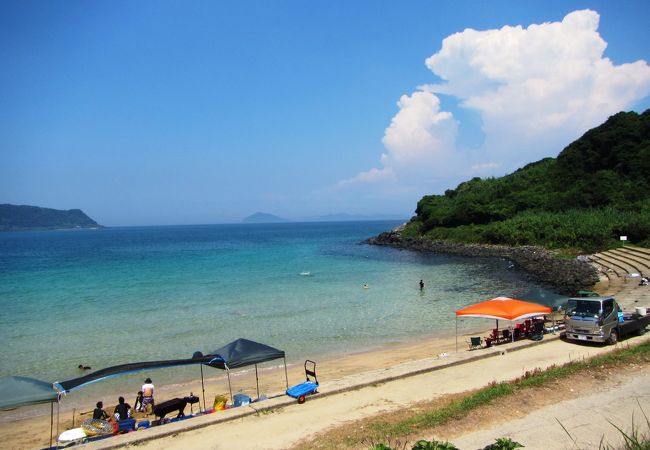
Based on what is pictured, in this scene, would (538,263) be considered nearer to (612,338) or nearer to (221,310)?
(612,338)

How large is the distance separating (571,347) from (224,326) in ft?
58.8

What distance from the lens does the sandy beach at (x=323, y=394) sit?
380 inches

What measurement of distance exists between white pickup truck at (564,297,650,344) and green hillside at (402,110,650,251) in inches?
1241

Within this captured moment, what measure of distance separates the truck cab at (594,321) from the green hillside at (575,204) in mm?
32475

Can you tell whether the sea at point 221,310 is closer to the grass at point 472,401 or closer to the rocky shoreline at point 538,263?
the rocky shoreline at point 538,263

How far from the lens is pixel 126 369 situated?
38.0ft

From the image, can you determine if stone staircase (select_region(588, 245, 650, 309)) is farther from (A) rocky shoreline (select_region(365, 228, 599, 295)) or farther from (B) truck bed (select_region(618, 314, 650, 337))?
(B) truck bed (select_region(618, 314, 650, 337))

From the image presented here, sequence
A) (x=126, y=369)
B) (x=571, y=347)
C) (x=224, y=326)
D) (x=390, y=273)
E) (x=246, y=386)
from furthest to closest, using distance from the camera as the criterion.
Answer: (x=390, y=273)
(x=224, y=326)
(x=246, y=386)
(x=571, y=347)
(x=126, y=369)

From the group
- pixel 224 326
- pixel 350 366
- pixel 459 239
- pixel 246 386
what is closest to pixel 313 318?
pixel 224 326

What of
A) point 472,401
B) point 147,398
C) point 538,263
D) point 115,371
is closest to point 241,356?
point 115,371

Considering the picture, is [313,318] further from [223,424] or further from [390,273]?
[390,273]

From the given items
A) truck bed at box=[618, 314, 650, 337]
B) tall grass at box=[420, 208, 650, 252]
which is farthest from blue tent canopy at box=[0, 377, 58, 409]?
tall grass at box=[420, 208, 650, 252]

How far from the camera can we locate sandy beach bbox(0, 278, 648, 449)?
9656mm

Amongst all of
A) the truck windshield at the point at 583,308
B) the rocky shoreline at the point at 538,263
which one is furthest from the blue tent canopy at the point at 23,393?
the rocky shoreline at the point at 538,263
